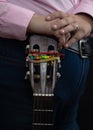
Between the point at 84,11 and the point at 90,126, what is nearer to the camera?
the point at 84,11

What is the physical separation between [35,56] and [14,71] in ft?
0.30

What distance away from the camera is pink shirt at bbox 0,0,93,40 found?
0.87 m

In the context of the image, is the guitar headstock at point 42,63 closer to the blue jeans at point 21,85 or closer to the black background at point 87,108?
the blue jeans at point 21,85

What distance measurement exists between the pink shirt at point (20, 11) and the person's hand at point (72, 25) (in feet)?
0.09

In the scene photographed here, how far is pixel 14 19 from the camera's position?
87 cm

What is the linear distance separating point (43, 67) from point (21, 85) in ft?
0.32

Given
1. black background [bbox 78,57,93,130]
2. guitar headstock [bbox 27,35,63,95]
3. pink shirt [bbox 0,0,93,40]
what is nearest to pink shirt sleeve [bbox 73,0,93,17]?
pink shirt [bbox 0,0,93,40]

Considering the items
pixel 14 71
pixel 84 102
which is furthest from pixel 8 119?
pixel 84 102

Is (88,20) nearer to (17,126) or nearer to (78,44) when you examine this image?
(78,44)

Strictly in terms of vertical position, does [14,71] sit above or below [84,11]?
below

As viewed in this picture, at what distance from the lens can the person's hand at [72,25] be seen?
0.85 meters

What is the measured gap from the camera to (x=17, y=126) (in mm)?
975

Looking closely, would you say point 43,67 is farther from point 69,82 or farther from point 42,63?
point 69,82

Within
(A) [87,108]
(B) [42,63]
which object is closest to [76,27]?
(B) [42,63]
